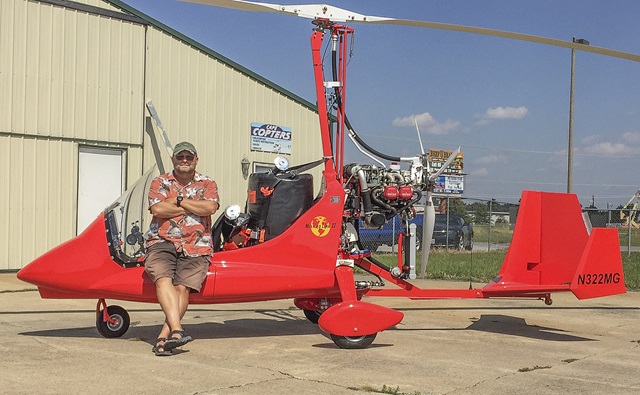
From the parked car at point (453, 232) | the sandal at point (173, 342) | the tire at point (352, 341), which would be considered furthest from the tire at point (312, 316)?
the parked car at point (453, 232)

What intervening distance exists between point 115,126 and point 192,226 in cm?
880

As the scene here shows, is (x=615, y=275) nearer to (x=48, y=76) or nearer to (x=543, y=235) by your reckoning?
(x=543, y=235)

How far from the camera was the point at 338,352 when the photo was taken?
625cm

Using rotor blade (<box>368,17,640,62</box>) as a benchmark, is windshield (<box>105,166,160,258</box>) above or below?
below

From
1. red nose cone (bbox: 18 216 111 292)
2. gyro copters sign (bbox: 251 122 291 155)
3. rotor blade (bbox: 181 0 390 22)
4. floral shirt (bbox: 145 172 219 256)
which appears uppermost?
rotor blade (bbox: 181 0 390 22)

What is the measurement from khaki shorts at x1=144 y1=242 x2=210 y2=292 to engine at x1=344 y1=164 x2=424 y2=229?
5.12ft

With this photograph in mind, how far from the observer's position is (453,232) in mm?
25797

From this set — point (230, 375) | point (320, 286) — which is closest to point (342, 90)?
point (320, 286)

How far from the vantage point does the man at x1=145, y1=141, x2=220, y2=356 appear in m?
6.18

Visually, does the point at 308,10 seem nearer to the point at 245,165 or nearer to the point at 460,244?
the point at 245,165

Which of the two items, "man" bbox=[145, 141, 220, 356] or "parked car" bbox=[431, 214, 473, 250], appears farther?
"parked car" bbox=[431, 214, 473, 250]

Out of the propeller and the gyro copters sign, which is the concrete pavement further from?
the gyro copters sign

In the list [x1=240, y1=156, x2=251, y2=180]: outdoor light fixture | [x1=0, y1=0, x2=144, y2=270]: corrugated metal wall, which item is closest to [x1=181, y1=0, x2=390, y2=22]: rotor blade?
[x1=0, y1=0, x2=144, y2=270]: corrugated metal wall

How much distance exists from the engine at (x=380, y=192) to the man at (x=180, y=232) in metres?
1.34
